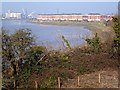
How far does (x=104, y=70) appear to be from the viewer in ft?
29.2

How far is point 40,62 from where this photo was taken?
8484 mm

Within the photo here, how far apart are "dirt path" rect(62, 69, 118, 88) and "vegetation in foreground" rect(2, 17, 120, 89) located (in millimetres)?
227

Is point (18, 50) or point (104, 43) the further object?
point (104, 43)

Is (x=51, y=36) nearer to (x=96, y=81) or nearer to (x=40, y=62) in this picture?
(x=40, y=62)

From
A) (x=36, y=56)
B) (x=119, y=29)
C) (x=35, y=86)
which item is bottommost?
(x=35, y=86)

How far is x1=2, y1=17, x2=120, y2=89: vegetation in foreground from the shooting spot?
7.17 m

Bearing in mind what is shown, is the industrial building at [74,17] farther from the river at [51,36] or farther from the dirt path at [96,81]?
the dirt path at [96,81]

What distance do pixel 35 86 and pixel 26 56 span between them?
0.91m

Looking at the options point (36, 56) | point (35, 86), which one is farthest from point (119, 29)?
point (35, 86)

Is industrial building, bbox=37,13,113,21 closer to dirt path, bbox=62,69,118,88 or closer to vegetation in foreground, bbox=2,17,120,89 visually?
vegetation in foreground, bbox=2,17,120,89

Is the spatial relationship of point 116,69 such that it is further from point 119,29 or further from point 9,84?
point 9,84

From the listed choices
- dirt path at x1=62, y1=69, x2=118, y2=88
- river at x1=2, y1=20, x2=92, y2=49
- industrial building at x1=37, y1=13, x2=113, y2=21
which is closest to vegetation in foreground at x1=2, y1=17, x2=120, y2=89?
dirt path at x1=62, y1=69, x2=118, y2=88

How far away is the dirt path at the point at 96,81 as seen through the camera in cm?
751

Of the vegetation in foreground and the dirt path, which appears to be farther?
the dirt path
